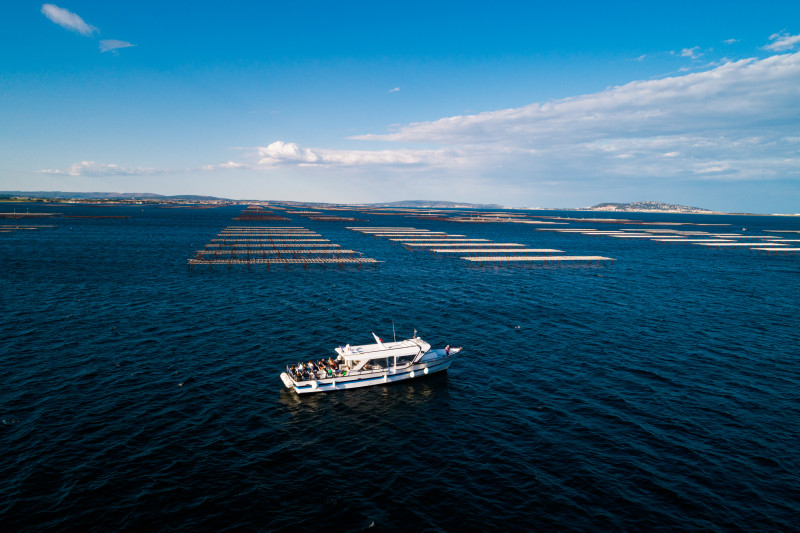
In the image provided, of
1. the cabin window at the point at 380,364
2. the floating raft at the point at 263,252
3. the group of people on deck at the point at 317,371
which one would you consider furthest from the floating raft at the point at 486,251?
the group of people on deck at the point at 317,371

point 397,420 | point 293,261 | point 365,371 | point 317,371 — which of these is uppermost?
point 293,261

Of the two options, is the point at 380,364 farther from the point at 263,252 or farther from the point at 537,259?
the point at 263,252

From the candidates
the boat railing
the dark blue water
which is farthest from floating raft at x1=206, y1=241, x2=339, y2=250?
the boat railing

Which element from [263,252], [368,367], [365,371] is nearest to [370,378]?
[365,371]

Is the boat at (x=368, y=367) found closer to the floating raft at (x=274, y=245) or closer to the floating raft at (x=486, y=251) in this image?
the floating raft at (x=486, y=251)

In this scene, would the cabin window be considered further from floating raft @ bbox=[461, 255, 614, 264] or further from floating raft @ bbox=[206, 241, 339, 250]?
floating raft @ bbox=[206, 241, 339, 250]
